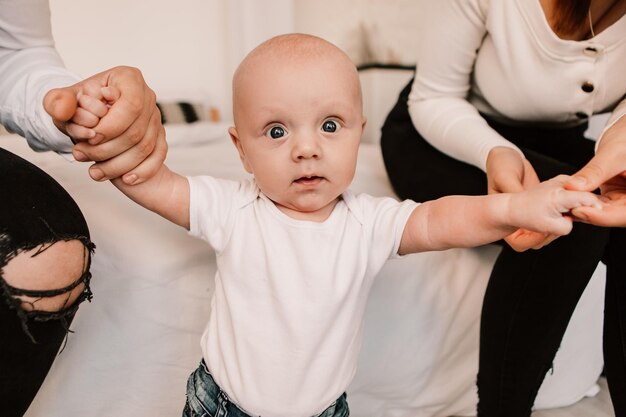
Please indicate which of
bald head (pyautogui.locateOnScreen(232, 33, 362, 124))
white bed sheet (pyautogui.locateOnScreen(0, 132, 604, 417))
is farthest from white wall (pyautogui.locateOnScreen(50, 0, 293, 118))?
bald head (pyautogui.locateOnScreen(232, 33, 362, 124))

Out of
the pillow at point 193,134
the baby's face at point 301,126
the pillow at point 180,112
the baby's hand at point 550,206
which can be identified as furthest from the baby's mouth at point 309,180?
the pillow at point 180,112

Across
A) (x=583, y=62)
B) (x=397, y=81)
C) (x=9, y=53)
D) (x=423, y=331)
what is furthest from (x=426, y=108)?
(x=397, y=81)

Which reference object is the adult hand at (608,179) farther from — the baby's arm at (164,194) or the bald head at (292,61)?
the baby's arm at (164,194)

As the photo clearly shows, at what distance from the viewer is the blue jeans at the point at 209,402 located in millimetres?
720

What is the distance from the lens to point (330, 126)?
684 millimetres

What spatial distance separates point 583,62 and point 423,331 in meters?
0.53

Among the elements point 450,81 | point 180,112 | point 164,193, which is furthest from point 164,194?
point 180,112

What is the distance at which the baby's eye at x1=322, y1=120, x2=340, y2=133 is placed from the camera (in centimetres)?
68

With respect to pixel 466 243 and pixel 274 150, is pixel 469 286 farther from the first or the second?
pixel 274 150

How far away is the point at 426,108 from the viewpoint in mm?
1056

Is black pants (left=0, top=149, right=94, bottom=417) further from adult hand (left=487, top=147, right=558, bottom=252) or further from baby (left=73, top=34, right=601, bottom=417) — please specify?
adult hand (left=487, top=147, right=558, bottom=252)

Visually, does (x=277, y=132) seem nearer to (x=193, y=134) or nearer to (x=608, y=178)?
(x=608, y=178)

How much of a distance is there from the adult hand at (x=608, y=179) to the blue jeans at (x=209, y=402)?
414mm

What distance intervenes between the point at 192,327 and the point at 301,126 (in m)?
0.39
